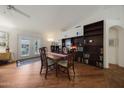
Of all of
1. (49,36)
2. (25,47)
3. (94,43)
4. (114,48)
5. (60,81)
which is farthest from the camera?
(49,36)

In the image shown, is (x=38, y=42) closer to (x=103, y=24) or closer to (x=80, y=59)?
(x=80, y=59)

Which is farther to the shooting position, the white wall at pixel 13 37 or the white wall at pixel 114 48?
the white wall at pixel 13 37

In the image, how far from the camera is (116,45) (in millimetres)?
5535

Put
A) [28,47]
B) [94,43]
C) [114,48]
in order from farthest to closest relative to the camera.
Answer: [28,47], [114,48], [94,43]

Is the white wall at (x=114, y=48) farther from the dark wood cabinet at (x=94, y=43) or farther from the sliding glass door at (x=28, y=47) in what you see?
the sliding glass door at (x=28, y=47)

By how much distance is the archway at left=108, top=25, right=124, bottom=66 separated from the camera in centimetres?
509

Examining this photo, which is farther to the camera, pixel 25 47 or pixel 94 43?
pixel 25 47

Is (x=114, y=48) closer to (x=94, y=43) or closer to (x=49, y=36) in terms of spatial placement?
(x=94, y=43)

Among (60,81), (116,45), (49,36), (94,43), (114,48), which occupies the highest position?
(49,36)

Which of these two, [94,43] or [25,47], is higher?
[94,43]

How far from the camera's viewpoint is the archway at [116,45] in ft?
16.7

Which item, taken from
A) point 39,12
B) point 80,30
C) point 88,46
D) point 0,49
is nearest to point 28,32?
A: point 0,49

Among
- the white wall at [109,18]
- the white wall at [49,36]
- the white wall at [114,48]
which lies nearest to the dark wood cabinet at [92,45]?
the white wall at [109,18]

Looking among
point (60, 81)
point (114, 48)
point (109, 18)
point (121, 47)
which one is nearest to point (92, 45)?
point (114, 48)
